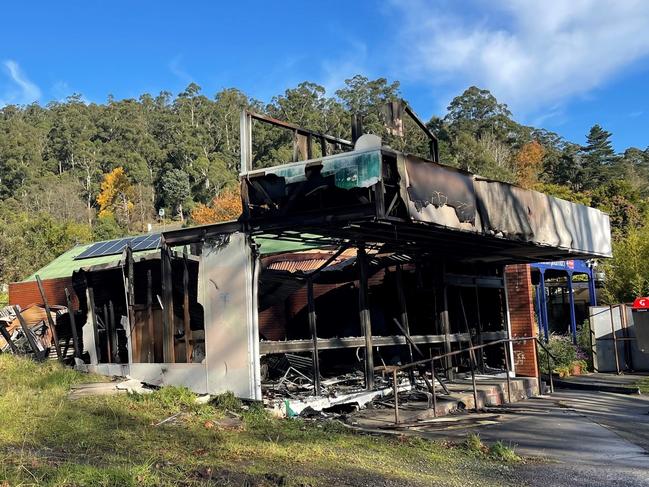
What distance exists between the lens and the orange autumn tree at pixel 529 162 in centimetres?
6812

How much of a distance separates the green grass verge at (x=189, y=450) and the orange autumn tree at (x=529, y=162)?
205 ft

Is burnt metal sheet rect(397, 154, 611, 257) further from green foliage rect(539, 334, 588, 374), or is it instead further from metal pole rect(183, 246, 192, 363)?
green foliage rect(539, 334, 588, 374)

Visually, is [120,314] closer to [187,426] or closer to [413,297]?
[187,426]

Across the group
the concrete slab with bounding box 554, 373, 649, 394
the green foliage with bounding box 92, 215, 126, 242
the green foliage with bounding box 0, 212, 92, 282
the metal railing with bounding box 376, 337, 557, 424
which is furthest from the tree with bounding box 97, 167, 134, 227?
the metal railing with bounding box 376, 337, 557, 424

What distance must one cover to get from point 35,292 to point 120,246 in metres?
4.80

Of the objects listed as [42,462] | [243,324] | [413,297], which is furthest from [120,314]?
[42,462]

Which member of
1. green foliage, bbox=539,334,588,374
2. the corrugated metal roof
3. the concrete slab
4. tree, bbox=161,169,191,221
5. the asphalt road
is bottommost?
the concrete slab

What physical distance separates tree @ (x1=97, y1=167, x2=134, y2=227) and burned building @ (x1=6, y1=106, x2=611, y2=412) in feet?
195

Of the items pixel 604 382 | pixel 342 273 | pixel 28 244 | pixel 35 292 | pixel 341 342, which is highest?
pixel 28 244

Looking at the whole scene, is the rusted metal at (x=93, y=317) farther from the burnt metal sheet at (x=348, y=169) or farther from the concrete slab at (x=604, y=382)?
the concrete slab at (x=604, y=382)

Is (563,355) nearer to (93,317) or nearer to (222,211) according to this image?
(93,317)

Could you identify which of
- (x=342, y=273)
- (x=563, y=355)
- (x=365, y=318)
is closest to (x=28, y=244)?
(x=342, y=273)

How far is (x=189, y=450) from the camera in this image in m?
6.58

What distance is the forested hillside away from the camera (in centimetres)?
5862
